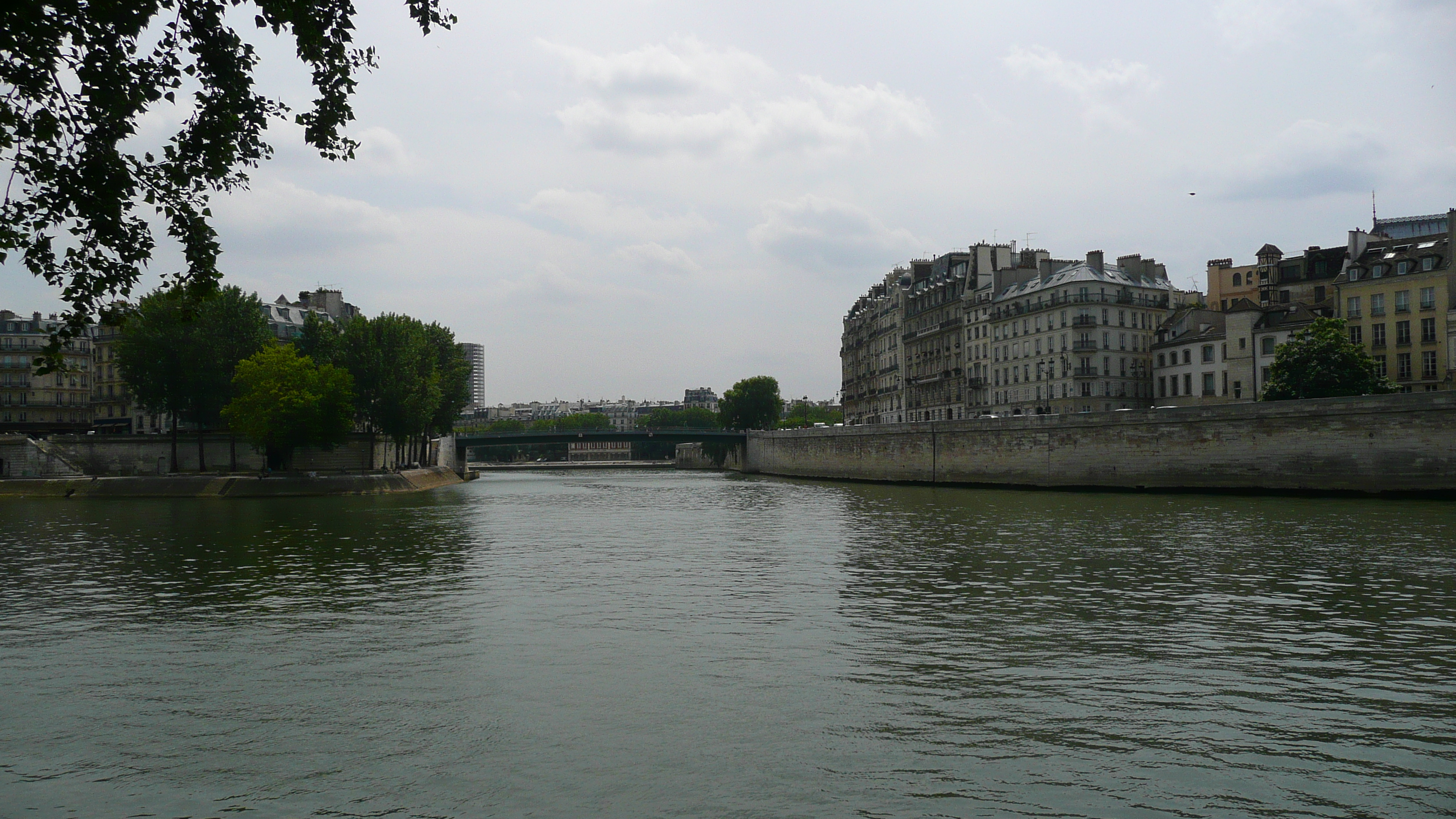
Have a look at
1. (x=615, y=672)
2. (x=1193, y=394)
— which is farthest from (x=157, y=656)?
(x=1193, y=394)

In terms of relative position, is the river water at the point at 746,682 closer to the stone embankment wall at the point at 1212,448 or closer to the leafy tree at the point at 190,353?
the stone embankment wall at the point at 1212,448

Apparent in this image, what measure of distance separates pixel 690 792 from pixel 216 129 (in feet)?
26.4

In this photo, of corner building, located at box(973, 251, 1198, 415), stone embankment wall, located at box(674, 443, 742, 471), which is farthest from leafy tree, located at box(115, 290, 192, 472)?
stone embankment wall, located at box(674, 443, 742, 471)

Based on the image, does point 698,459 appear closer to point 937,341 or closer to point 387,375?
point 937,341

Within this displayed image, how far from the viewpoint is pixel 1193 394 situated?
86.0 m

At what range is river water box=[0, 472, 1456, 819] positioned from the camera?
31.7ft

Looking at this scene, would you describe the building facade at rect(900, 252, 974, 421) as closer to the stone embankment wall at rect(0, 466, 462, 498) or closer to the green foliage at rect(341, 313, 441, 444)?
the green foliage at rect(341, 313, 441, 444)

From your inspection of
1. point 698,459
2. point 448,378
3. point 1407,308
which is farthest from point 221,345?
point 698,459

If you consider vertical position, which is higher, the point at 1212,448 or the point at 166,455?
the point at 1212,448

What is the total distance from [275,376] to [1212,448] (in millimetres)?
58926

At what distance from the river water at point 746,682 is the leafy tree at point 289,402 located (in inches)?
1755

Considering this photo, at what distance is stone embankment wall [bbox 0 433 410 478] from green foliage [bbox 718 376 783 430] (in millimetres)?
89539

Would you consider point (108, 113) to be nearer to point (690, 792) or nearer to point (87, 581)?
point (690, 792)

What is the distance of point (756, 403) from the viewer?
174625 mm
